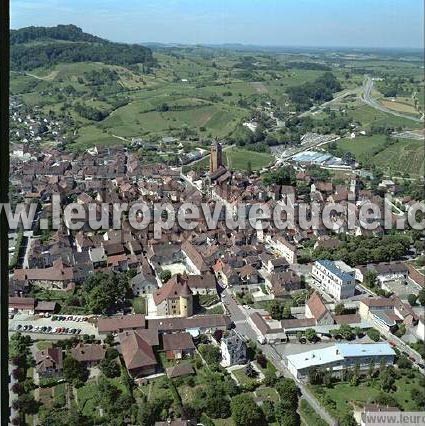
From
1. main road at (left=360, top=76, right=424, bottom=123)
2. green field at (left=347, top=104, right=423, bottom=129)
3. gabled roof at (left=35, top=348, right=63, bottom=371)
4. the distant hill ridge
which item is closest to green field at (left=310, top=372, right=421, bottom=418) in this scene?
gabled roof at (left=35, top=348, right=63, bottom=371)

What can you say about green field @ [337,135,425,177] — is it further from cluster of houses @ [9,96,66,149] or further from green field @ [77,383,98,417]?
green field @ [77,383,98,417]

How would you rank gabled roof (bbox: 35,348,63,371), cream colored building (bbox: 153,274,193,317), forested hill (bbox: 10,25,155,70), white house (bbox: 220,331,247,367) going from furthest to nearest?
1. forested hill (bbox: 10,25,155,70)
2. cream colored building (bbox: 153,274,193,317)
3. white house (bbox: 220,331,247,367)
4. gabled roof (bbox: 35,348,63,371)

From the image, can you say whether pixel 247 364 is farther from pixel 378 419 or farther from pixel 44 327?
pixel 44 327

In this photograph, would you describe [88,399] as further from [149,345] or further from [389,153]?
[389,153]

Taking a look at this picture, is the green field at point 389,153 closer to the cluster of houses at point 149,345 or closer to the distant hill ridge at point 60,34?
the cluster of houses at point 149,345

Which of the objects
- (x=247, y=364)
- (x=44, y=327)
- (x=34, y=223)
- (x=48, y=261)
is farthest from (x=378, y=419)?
(x=34, y=223)

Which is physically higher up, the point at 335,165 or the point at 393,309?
the point at 335,165

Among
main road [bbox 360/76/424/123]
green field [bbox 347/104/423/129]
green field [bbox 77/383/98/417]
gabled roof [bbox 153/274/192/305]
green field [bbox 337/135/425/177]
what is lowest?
green field [bbox 77/383/98/417]

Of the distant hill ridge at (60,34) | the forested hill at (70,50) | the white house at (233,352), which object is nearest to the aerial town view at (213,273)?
the white house at (233,352)
